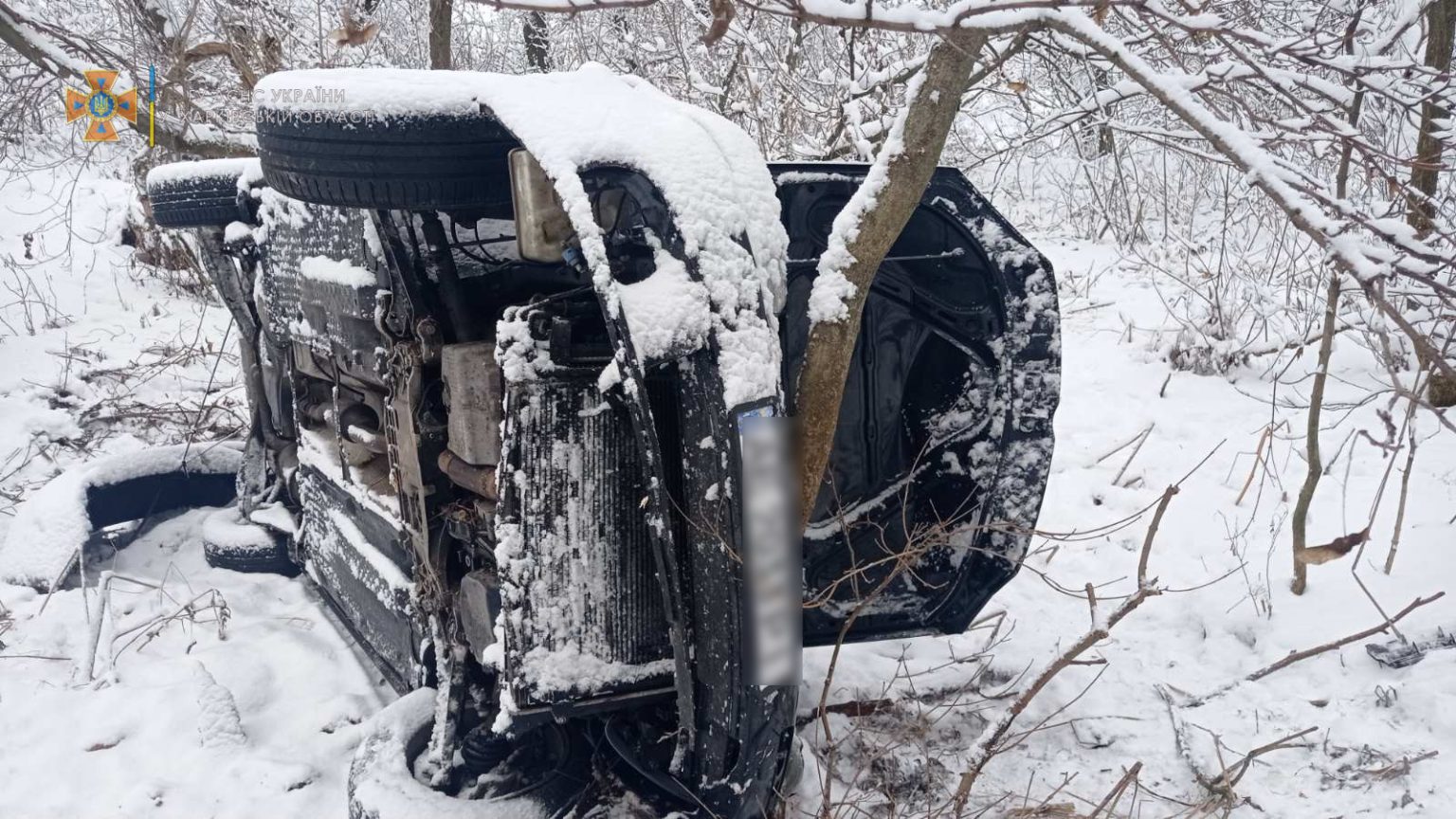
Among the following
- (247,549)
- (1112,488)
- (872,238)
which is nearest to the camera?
(872,238)

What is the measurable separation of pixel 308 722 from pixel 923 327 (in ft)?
7.48

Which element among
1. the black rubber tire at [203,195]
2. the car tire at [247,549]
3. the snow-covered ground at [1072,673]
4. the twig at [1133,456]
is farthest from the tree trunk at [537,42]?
the twig at [1133,456]

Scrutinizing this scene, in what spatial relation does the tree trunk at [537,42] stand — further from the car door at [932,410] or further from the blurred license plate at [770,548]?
Result: the blurred license plate at [770,548]

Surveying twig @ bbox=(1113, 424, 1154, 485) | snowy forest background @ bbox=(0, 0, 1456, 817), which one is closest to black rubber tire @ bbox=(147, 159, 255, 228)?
snowy forest background @ bbox=(0, 0, 1456, 817)

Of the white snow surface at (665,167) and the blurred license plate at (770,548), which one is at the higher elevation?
the white snow surface at (665,167)

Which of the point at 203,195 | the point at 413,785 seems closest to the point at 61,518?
the point at 203,195

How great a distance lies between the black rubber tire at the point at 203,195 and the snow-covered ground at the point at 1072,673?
1.51 metres

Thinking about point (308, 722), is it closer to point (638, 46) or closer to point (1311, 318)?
point (1311, 318)

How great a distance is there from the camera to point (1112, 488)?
475 centimetres

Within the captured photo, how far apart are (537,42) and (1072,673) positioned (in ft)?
26.9

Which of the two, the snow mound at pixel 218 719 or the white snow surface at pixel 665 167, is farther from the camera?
the snow mound at pixel 218 719

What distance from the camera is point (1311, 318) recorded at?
5445 mm

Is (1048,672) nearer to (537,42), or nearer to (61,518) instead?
(61,518)

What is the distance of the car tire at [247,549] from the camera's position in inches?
161
